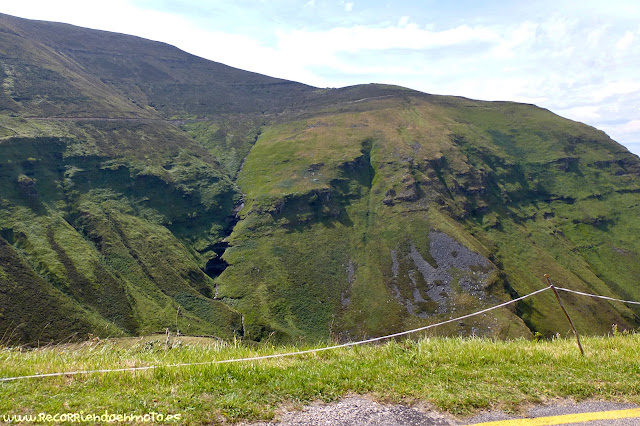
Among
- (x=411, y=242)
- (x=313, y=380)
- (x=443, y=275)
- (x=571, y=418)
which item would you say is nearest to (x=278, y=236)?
(x=411, y=242)

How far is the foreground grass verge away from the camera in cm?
689

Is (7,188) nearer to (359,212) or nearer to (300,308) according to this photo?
(300,308)

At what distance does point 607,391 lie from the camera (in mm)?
7949

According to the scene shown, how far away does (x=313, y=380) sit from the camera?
809 cm

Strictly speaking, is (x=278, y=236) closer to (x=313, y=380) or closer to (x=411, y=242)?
(x=411, y=242)

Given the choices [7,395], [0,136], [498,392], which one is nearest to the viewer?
[7,395]

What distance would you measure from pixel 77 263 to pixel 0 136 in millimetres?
64102

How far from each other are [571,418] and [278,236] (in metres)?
146

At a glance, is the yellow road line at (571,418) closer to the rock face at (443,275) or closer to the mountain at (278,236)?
the mountain at (278,236)

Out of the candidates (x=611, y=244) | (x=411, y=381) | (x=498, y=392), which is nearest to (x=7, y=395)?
(x=411, y=381)

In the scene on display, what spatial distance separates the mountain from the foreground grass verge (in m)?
92.0

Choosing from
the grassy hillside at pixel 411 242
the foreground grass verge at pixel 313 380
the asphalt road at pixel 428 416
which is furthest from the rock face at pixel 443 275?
the asphalt road at pixel 428 416

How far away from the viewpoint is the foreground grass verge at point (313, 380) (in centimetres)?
689

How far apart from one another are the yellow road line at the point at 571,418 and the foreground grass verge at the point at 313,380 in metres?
0.44
